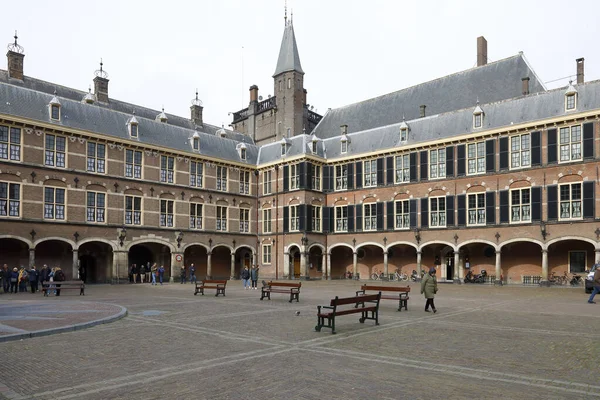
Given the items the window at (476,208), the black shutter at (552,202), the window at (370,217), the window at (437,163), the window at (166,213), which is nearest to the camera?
the black shutter at (552,202)

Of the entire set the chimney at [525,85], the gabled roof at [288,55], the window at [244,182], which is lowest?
the window at [244,182]

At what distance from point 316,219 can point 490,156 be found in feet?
51.2

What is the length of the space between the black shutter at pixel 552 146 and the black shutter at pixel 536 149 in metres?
0.55

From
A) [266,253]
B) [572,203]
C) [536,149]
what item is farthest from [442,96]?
[266,253]

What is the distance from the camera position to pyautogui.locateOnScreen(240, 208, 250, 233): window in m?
A: 44.8

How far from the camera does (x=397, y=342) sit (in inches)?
415

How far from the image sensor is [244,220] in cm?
4497

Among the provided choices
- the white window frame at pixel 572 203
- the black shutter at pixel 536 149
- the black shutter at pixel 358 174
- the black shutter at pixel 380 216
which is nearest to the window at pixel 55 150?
the black shutter at pixel 358 174

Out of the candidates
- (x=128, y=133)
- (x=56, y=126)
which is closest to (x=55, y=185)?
(x=56, y=126)

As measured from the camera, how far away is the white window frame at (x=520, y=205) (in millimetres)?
32875

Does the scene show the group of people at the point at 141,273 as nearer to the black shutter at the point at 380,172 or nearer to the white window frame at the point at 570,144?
the black shutter at the point at 380,172

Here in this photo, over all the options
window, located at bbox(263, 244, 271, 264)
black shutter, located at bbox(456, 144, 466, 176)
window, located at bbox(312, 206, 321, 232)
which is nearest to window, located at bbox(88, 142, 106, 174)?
window, located at bbox(263, 244, 271, 264)

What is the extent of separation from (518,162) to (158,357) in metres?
30.7

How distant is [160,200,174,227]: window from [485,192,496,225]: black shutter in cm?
2407
